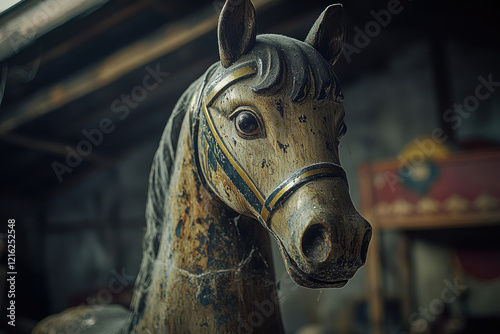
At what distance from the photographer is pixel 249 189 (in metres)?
0.51

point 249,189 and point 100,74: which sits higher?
point 100,74

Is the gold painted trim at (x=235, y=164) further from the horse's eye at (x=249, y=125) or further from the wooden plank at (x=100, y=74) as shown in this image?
the wooden plank at (x=100, y=74)

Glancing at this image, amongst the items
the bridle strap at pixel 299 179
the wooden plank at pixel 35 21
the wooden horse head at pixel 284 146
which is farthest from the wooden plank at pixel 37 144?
the bridle strap at pixel 299 179

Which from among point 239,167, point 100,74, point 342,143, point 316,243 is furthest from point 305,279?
point 100,74

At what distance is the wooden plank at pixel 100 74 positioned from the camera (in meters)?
1.89

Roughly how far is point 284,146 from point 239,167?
0.22ft

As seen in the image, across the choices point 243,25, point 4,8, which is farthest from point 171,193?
point 4,8

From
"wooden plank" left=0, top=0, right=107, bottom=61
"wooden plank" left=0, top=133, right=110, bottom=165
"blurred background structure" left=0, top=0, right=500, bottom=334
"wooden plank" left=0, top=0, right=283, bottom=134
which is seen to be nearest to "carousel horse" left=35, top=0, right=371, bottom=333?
"blurred background structure" left=0, top=0, right=500, bottom=334

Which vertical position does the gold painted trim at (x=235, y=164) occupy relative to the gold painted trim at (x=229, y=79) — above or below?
below

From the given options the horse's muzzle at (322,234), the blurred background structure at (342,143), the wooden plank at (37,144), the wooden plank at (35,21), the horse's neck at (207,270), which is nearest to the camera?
the horse's muzzle at (322,234)

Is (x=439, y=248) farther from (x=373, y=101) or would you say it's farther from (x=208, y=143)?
(x=208, y=143)

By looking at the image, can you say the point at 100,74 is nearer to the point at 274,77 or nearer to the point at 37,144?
the point at 37,144

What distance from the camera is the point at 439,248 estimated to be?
11.1 feet

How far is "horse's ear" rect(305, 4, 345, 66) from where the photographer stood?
1.90 ft
